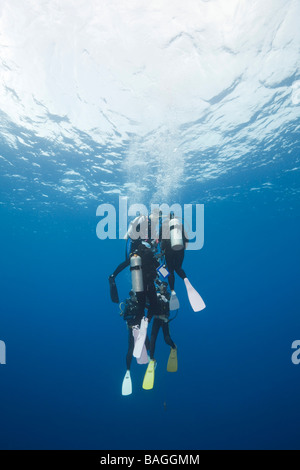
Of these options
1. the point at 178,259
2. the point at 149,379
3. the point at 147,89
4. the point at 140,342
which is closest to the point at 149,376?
the point at 149,379

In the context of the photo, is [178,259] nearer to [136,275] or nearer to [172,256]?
[172,256]

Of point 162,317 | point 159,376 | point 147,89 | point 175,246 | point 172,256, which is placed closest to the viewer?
point 175,246

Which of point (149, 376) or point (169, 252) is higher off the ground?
point (169, 252)

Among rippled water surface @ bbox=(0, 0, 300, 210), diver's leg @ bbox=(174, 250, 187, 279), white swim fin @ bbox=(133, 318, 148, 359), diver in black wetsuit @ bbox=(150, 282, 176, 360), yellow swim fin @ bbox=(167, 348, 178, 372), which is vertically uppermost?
rippled water surface @ bbox=(0, 0, 300, 210)

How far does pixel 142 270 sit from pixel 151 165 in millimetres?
12386

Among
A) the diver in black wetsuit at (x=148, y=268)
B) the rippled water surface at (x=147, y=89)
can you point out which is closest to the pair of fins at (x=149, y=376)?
the diver in black wetsuit at (x=148, y=268)

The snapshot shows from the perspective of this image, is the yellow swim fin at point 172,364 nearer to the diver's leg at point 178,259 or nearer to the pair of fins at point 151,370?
the pair of fins at point 151,370

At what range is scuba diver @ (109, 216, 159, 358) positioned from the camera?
5.60 meters

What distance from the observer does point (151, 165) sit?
55.1 ft

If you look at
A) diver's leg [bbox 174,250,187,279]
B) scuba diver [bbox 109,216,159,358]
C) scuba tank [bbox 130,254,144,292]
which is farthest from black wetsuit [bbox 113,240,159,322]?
diver's leg [bbox 174,250,187,279]

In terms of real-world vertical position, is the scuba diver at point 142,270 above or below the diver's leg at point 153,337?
above

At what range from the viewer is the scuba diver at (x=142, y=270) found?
560cm

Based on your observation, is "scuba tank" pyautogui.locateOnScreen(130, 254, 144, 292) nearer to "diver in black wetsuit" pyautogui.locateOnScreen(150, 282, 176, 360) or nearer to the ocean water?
"diver in black wetsuit" pyautogui.locateOnScreen(150, 282, 176, 360)

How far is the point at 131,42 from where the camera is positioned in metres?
8.23
